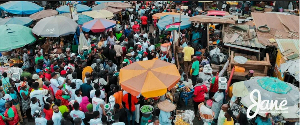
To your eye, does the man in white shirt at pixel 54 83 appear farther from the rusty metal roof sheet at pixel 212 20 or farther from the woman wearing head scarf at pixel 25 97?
the rusty metal roof sheet at pixel 212 20

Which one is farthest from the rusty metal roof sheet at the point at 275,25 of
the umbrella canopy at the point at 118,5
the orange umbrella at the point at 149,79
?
the umbrella canopy at the point at 118,5

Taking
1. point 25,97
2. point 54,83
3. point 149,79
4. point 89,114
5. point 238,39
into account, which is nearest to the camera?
point 89,114

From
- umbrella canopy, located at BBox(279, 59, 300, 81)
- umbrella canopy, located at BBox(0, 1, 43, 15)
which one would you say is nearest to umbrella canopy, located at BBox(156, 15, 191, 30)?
umbrella canopy, located at BBox(279, 59, 300, 81)

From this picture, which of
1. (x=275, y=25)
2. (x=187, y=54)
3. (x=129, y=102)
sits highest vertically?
(x=275, y=25)

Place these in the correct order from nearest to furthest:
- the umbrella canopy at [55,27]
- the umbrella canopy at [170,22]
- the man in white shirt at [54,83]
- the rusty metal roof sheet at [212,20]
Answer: the man in white shirt at [54,83] < the umbrella canopy at [55,27] < the rusty metal roof sheet at [212,20] < the umbrella canopy at [170,22]

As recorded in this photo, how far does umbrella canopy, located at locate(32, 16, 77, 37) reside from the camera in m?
11.2

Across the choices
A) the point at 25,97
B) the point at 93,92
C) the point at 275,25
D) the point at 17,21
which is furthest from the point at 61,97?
the point at 275,25

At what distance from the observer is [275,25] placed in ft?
39.7

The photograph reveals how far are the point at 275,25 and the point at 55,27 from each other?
10198 millimetres

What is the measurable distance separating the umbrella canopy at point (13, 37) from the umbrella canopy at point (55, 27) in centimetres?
41

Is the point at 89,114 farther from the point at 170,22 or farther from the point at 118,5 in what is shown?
the point at 118,5

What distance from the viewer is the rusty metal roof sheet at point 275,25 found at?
36.2 feet

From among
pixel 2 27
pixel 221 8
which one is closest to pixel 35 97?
pixel 2 27

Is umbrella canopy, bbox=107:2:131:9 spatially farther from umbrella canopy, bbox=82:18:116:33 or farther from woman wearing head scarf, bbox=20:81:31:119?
woman wearing head scarf, bbox=20:81:31:119
